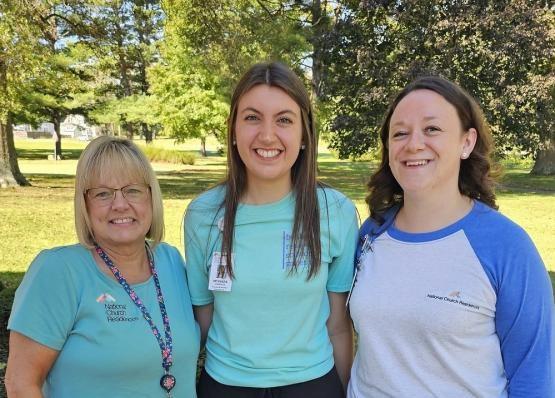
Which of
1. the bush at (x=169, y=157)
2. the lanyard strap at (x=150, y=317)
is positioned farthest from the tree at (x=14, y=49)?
the bush at (x=169, y=157)

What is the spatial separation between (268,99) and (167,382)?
1.22 m

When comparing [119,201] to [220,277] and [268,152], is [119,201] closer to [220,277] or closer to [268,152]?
[220,277]

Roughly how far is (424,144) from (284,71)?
69cm

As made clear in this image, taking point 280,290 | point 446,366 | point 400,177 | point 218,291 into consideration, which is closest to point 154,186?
point 218,291

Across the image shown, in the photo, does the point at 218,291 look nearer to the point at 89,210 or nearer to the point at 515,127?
the point at 89,210

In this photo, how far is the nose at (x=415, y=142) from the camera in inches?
84.3

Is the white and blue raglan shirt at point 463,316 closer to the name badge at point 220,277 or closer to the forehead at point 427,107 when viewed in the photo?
the forehead at point 427,107

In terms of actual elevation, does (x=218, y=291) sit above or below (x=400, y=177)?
below

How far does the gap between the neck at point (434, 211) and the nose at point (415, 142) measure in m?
0.19

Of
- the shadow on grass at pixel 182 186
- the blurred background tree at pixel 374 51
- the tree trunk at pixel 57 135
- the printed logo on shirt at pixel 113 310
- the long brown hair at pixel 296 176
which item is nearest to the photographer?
the printed logo on shirt at pixel 113 310

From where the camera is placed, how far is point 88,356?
207 cm

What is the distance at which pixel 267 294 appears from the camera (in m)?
2.30

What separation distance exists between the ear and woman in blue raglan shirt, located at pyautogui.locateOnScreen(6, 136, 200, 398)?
1.27 m

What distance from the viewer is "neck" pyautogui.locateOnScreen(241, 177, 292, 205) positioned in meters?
2.50
